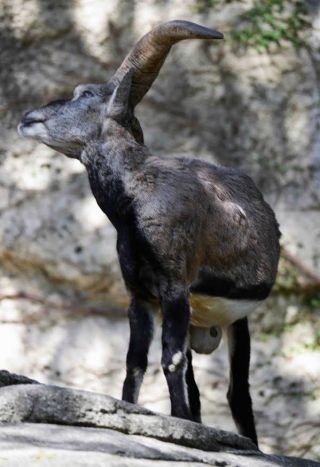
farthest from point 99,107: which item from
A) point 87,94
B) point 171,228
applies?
point 171,228

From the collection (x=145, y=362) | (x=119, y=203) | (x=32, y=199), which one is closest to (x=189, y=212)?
(x=119, y=203)

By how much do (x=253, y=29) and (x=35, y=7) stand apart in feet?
7.72

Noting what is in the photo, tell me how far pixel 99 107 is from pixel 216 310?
1.61 meters

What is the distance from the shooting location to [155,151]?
1387 cm

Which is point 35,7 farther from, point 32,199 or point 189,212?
point 189,212

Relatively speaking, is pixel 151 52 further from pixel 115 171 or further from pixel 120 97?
pixel 115 171

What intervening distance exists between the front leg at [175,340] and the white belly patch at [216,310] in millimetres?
362

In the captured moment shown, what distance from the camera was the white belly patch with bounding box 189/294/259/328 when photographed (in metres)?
8.94

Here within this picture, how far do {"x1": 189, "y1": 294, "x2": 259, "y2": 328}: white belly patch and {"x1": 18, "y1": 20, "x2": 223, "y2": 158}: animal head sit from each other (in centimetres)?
125

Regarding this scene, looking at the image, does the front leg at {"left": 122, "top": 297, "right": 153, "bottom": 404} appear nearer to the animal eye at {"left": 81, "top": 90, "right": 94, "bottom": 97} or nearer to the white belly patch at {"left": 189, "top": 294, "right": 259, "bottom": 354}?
the white belly patch at {"left": 189, "top": 294, "right": 259, "bottom": 354}

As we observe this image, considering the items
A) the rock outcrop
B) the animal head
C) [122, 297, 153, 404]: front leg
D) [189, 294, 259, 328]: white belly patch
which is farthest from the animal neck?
the rock outcrop

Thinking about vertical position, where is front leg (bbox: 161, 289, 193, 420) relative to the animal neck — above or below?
below

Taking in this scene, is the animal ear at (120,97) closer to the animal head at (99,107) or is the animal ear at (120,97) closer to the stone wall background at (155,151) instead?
the animal head at (99,107)

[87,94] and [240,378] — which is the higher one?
[87,94]
